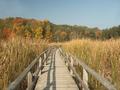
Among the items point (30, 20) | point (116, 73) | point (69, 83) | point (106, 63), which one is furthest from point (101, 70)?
point (30, 20)

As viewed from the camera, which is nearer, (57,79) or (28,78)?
(28,78)

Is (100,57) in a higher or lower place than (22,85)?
higher

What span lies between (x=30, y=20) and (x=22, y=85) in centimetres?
9380

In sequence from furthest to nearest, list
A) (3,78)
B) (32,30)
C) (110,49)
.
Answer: (32,30) < (110,49) < (3,78)

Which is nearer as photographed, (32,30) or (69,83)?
(69,83)

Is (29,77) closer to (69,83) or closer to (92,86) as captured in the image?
(92,86)

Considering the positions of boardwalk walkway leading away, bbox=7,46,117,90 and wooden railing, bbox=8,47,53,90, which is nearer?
wooden railing, bbox=8,47,53,90

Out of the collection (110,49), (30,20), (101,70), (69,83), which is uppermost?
(30,20)

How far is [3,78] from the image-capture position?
4.97m

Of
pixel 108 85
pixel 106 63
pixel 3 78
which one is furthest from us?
pixel 106 63

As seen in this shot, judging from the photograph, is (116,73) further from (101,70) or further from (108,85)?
(108,85)

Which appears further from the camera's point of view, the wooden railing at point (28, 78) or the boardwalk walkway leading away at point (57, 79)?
the boardwalk walkway leading away at point (57, 79)

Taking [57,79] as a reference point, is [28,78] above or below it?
above

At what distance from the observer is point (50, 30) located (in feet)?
267
